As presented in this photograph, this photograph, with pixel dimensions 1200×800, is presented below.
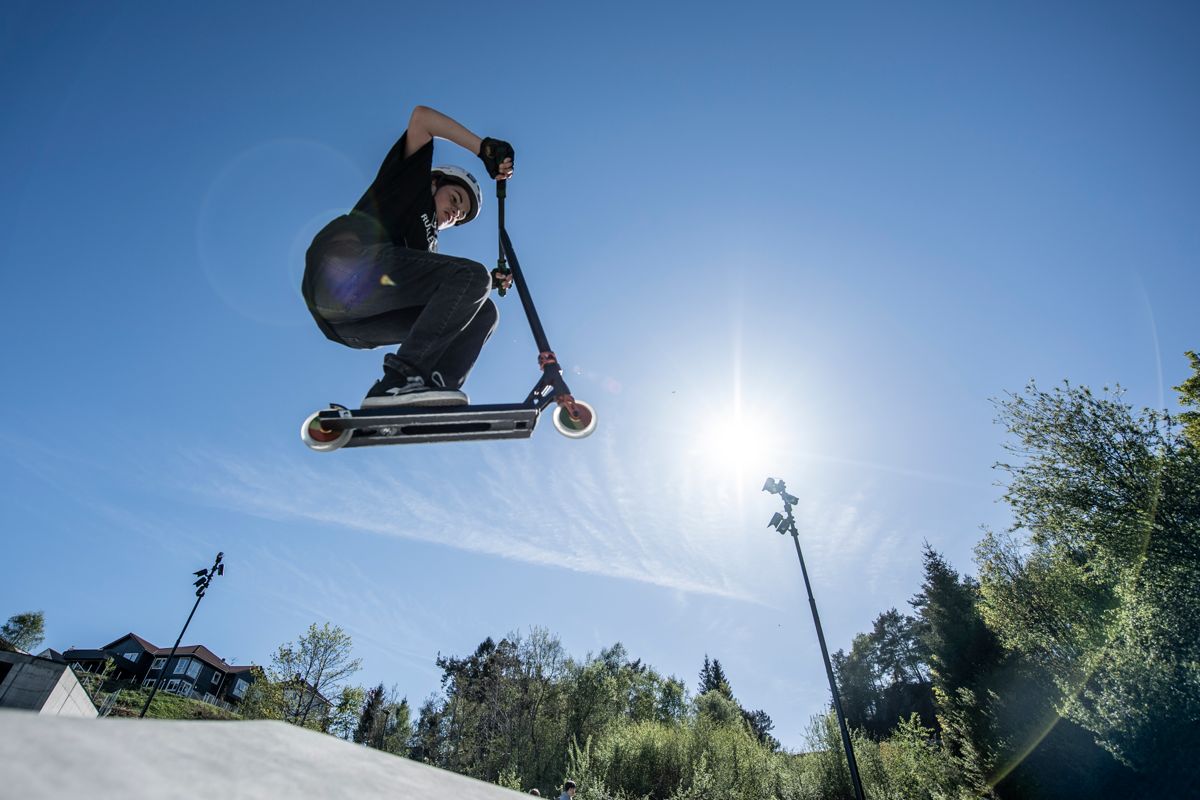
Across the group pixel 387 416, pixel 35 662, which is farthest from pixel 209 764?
pixel 35 662

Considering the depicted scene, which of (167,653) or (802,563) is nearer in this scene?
(802,563)

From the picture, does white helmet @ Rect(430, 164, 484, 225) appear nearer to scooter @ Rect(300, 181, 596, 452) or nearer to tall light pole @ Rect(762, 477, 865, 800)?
scooter @ Rect(300, 181, 596, 452)

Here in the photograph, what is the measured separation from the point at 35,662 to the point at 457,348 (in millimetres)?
27190

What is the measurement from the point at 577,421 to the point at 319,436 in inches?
78.6

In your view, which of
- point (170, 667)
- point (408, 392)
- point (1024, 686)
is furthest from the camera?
point (170, 667)

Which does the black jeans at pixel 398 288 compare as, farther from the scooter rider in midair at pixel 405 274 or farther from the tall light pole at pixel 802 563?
the tall light pole at pixel 802 563

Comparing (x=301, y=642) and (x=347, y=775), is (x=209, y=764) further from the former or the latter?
(x=301, y=642)

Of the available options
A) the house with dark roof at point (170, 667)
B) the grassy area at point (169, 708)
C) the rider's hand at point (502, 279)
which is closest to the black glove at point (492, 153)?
the rider's hand at point (502, 279)

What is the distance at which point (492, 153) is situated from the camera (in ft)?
13.5

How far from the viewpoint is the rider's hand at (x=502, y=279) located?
4699 millimetres

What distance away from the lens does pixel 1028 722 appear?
21.2 m

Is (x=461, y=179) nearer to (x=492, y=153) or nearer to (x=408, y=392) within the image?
(x=492, y=153)

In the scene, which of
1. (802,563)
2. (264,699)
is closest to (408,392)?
(802,563)

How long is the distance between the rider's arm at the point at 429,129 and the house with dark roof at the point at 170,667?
7486cm
